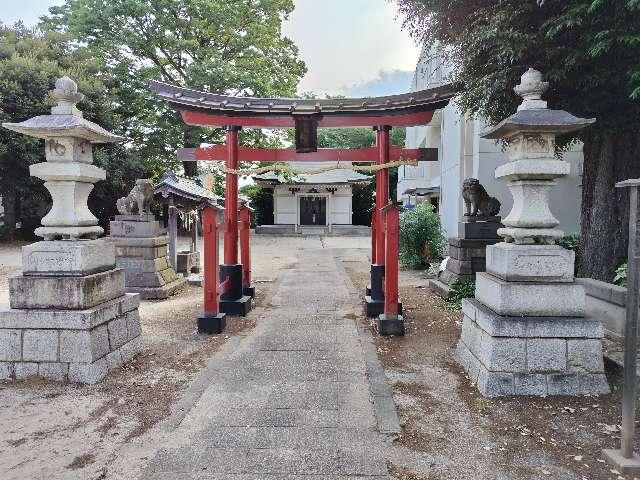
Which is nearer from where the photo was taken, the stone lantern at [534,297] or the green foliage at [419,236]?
the stone lantern at [534,297]

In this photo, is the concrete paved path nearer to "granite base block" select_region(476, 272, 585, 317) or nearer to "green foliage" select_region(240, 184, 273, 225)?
"granite base block" select_region(476, 272, 585, 317)

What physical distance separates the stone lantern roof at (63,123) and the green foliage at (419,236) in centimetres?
1027

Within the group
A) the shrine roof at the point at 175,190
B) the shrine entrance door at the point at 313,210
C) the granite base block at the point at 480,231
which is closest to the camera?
the granite base block at the point at 480,231

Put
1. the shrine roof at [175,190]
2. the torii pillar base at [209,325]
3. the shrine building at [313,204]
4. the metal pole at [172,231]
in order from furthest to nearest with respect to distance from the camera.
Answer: the shrine building at [313,204] < the metal pole at [172,231] < the shrine roof at [175,190] < the torii pillar base at [209,325]

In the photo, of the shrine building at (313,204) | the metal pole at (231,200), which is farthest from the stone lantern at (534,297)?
the shrine building at (313,204)

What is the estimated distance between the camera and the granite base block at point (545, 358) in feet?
14.1

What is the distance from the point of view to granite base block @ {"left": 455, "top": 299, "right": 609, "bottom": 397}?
4.30 metres

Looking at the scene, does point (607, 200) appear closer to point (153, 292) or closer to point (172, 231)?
point (153, 292)

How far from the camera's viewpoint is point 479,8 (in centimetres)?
696

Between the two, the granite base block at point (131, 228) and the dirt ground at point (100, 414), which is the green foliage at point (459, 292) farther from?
the granite base block at point (131, 228)

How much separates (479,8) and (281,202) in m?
26.8

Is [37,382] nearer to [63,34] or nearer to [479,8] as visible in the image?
[479,8]

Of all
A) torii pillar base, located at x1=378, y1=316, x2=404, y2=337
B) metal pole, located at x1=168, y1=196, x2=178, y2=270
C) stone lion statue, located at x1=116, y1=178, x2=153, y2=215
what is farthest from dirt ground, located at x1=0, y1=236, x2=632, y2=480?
metal pole, located at x1=168, y1=196, x2=178, y2=270

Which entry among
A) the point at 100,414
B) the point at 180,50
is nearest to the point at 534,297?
the point at 100,414
